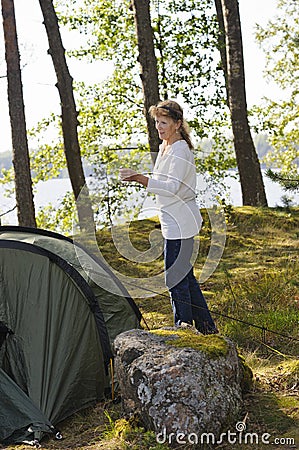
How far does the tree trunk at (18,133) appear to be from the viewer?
31.7 ft

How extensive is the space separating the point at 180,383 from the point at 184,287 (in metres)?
1.20

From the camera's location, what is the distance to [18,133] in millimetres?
9688

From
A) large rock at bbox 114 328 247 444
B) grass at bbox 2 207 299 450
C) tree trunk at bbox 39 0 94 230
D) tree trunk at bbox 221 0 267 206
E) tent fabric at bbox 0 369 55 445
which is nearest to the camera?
large rock at bbox 114 328 247 444

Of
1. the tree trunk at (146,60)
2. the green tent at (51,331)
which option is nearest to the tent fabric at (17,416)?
the green tent at (51,331)

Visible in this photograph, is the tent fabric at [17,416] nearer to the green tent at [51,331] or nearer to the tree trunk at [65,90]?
the green tent at [51,331]

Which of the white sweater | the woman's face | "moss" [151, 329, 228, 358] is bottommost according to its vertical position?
"moss" [151, 329, 228, 358]

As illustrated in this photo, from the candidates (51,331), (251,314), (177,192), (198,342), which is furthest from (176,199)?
(251,314)

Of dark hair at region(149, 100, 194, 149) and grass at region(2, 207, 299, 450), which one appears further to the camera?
dark hair at region(149, 100, 194, 149)

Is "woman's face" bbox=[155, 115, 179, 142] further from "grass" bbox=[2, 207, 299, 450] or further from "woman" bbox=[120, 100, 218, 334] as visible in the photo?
"grass" bbox=[2, 207, 299, 450]

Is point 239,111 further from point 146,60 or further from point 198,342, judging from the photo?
point 198,342

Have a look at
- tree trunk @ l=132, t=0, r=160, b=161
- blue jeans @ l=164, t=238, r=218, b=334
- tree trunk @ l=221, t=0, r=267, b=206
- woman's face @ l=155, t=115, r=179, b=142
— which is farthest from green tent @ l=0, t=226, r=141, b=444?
tree trunk @ l=221, t=0, r=267, b=206

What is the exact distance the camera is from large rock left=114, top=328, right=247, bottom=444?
355 centimetres

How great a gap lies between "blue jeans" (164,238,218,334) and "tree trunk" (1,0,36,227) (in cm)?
536

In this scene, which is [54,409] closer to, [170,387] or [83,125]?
[170,387]
